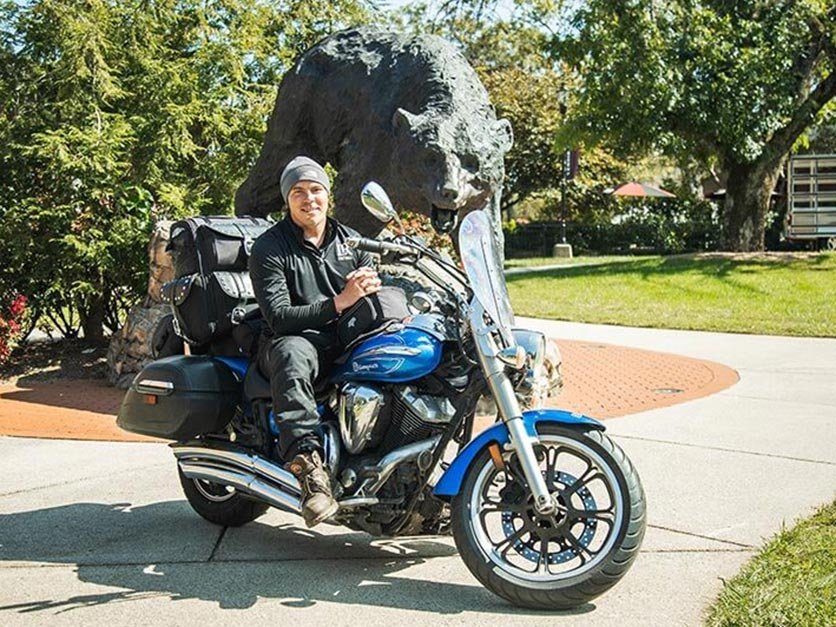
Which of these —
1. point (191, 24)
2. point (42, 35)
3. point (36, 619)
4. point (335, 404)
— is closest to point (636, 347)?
point (191, 24)

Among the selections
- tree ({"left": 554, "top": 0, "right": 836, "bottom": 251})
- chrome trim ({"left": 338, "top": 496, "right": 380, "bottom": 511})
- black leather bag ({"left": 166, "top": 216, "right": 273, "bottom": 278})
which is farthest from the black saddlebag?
tree ({"left": 554, "top": 0, "right": 836, "bottom": 251})

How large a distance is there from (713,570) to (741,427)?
10.4 feet

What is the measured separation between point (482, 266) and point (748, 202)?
64.9 ft

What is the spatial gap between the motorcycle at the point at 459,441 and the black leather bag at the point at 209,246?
510 millimetres

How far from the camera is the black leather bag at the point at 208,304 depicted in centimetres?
457

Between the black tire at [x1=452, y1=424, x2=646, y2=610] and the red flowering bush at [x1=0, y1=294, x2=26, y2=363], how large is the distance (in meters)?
7.18

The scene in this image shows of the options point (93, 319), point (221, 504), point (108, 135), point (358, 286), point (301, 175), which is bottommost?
point (221, 504)

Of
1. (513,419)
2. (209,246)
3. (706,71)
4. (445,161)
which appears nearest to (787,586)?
(513,419)

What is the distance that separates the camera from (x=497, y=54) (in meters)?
41.5

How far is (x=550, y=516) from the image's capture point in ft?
12.2

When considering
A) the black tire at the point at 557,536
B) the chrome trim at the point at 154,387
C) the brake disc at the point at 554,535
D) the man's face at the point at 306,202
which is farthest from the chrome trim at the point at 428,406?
the chrome trim at the point at 154,387

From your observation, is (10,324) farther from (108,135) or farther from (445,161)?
(445,161)

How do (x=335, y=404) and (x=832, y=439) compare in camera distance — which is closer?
(x=335, y=404)

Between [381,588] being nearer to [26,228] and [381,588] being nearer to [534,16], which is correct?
[26,228]
